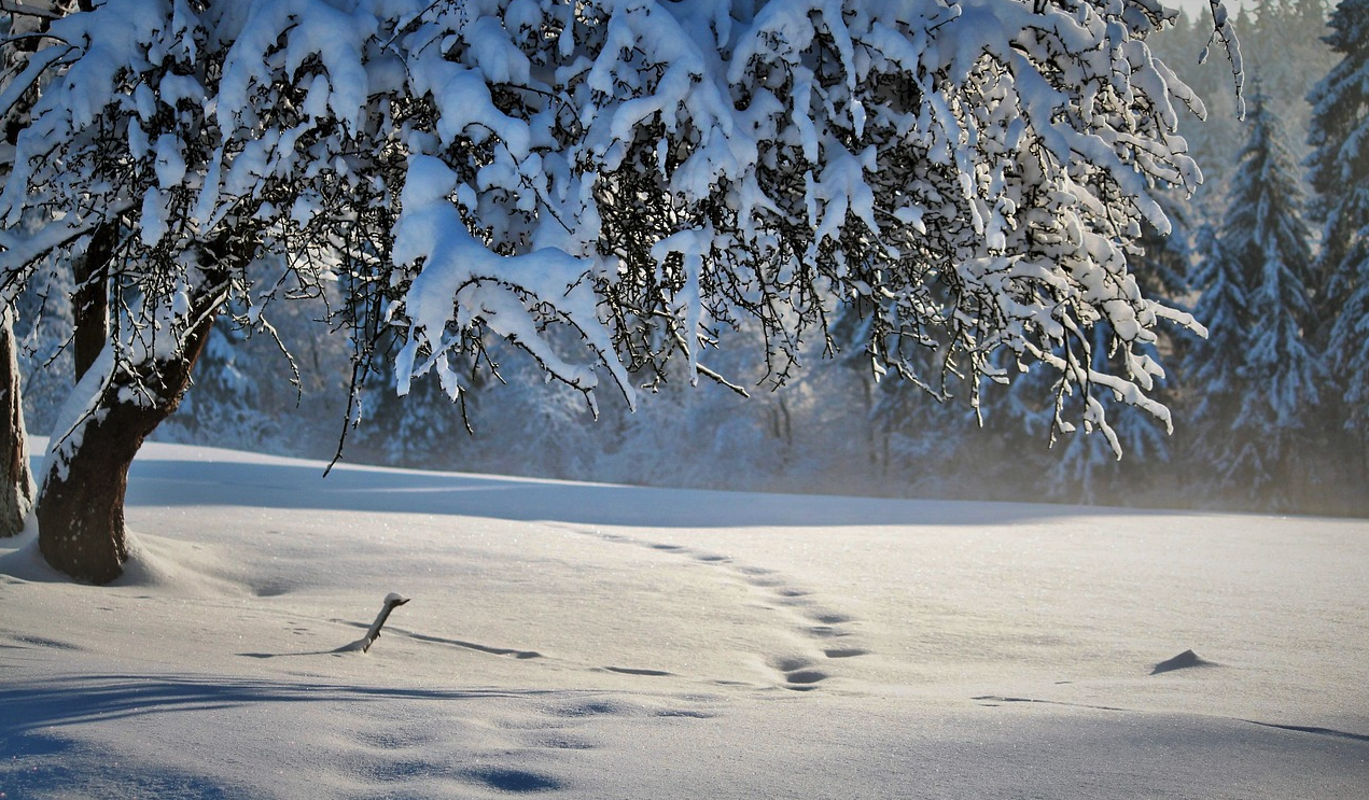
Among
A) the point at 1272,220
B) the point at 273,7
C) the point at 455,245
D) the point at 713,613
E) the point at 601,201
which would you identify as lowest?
the point at 713,613

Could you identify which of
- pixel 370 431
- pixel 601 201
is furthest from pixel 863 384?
pixel 601 201

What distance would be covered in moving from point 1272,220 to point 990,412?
9328 millimetres

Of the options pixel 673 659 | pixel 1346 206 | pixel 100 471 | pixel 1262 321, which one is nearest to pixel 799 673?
pixel 673 659

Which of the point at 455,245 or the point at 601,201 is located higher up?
the point at 601,201

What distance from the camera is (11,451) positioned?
8734 millimetres

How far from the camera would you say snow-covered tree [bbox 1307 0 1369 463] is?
1102 inches

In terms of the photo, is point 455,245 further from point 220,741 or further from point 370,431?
point 370,431

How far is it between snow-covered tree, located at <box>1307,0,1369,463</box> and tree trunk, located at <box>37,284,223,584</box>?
2823cm

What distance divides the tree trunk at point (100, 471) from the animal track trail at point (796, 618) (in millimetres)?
3679

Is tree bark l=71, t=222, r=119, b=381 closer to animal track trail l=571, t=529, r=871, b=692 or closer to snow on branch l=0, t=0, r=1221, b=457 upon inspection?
snow on branch l=0, t=0, r=1221, b=457

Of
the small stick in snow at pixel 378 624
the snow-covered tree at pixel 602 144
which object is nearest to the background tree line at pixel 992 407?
the small stick in snow at pixel 378 624

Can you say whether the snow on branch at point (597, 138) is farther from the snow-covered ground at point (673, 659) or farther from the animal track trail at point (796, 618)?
the animal track trail at point (796, 618)

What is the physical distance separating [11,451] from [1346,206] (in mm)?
30408

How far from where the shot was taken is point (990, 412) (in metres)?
34.2
